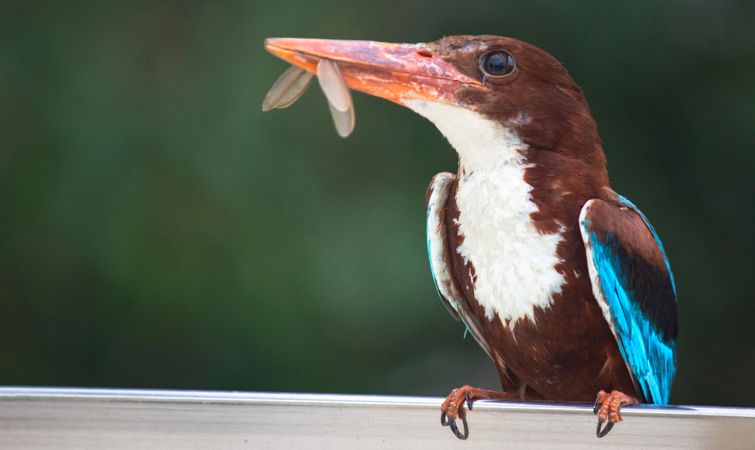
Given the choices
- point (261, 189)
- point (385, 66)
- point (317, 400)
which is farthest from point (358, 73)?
point (261, 189)

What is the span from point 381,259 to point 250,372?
1.43 feet

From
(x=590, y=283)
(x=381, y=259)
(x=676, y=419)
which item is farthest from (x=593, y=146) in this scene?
(x=381, y=259)

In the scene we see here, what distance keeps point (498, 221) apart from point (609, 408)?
219 millimetres

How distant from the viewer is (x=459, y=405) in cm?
102

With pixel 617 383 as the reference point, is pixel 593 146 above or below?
above

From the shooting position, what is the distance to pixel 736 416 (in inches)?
32.6

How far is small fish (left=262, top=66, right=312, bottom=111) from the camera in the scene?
968 mm

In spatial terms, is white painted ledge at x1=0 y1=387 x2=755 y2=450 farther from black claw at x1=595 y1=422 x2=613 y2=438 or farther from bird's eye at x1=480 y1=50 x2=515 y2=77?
bird's eye at x1=480 y1=50 x2=515 y2=77

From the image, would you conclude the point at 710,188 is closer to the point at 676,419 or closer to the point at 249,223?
the point at 249,223

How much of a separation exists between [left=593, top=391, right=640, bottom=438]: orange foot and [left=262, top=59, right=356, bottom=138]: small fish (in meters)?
0.34

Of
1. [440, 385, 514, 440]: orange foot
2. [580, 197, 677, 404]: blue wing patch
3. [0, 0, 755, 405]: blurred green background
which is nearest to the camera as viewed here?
[440, 385, 514, 440]: orange foot

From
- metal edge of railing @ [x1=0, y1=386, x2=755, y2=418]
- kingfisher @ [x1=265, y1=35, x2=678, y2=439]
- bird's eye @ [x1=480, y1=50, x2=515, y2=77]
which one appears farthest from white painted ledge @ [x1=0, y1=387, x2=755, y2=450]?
bird's eye @ [x1=480, y1=50, x2=515, y2=77]

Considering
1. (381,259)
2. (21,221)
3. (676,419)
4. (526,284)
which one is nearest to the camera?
(676,419)

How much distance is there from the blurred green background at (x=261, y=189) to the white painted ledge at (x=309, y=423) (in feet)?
4.87
